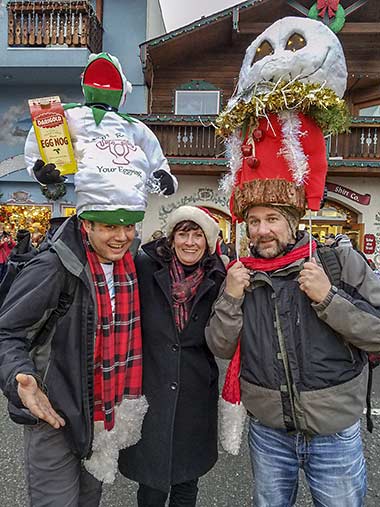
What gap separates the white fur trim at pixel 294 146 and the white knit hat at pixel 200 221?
49cm

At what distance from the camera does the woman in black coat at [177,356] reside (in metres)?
2.03

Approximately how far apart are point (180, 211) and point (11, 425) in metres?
2.82

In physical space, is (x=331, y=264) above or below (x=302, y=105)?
below

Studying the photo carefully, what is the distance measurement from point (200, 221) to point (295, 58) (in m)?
0.86

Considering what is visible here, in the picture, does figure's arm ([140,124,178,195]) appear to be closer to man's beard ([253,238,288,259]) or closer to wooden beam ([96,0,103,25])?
man's beard ([253,238,288,259])

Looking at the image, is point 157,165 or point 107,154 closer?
point 107,154

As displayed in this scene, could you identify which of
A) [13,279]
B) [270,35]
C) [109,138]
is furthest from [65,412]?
[270,35]

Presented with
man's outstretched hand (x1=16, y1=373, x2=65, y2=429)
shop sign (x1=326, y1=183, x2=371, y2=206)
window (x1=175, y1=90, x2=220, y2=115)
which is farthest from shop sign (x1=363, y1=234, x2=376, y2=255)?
man's outstretched hand (x1=16, y1=373, x2=65, y2=429)

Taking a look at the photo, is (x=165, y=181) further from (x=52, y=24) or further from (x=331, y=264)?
(x=52, y=24)

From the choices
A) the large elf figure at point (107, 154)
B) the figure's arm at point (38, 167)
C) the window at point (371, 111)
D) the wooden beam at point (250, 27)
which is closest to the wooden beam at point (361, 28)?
the window at point (371, 111)

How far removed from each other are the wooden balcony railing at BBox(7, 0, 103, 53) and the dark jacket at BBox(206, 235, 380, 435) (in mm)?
9961

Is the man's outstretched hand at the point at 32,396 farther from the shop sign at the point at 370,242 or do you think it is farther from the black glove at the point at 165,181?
the shop sign at the point at 370,242

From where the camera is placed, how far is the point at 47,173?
2057mm

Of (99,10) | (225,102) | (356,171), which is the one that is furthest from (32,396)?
(99,10)
